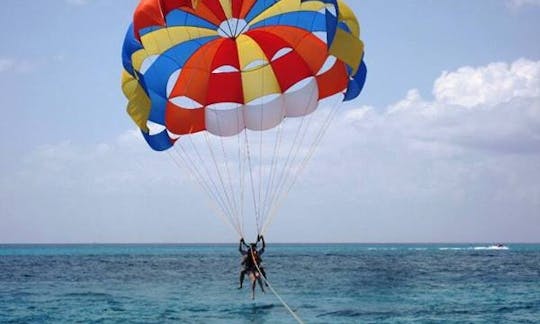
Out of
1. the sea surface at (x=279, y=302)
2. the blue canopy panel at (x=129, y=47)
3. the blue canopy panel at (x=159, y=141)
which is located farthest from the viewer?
the sea surface at (x=279, y=302)

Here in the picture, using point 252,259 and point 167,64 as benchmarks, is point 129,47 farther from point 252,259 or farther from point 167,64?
point 252,259

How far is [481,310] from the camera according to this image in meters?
20.4

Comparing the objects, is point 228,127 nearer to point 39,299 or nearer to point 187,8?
point 187,8

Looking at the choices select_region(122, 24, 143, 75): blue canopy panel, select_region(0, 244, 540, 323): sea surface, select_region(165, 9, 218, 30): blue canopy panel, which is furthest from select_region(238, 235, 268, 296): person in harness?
select_region(165, 9, 218, 30): blue canopy panel

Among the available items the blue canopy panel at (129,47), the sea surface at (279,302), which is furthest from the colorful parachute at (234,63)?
the sea surface at (279,302)

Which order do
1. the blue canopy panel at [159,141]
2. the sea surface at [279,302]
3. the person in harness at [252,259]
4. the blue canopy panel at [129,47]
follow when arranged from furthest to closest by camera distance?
the sea surface at [279,302] → the blue canopy panel at [159,141] → the person in harness at [252,259] → the blue canopy panel at [129,47]

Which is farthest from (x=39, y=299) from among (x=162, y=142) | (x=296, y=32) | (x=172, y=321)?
(x=296, y=32)

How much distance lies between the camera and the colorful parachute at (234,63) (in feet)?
48.1

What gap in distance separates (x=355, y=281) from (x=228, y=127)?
714 inches

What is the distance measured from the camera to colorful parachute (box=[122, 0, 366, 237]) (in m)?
14.7

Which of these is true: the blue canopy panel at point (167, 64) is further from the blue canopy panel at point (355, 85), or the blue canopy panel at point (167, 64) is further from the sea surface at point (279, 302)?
the sea surface at point (279, 302)

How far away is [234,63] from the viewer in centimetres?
1576

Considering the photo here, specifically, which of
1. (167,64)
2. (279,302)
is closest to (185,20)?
(167,64)

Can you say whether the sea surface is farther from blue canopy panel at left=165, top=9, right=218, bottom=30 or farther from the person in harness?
blue canopy panel at left=165, top=9, right=218, bottom=30
